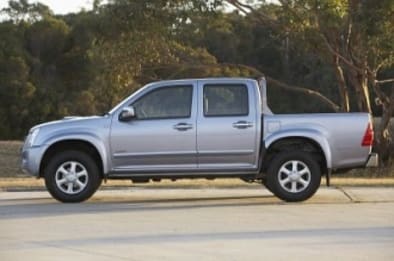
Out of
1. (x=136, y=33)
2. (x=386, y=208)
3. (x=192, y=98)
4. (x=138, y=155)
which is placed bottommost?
(x=386, y=208)

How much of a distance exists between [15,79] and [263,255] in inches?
1740

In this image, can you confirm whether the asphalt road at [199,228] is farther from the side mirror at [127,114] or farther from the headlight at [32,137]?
the side mirror at [127,114]

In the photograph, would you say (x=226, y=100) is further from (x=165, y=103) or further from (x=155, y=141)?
(x=155, y=141)

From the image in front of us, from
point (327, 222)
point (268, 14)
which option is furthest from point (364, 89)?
point (327, 222)

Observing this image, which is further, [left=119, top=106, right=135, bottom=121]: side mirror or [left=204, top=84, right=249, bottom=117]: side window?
[left=204, top=84, right=249, bottom=117]: side window

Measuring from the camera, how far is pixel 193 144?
12898 millimetres

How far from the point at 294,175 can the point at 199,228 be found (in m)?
3.03

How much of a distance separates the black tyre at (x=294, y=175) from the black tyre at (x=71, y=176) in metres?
2.63

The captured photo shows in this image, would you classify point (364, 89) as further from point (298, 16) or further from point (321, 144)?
point (321, 144)

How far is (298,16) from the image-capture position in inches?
980

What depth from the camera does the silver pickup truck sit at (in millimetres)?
12867

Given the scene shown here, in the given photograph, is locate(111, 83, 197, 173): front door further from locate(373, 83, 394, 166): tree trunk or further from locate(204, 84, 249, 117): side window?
locate(373, 83, 394, 166): tree trunk

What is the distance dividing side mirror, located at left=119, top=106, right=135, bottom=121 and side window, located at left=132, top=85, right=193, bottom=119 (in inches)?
6.1

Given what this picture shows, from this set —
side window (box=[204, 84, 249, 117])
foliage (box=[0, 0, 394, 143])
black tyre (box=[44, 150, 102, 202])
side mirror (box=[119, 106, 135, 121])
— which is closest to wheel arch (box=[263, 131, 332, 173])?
side window (box=[204, 84, 249, 117])
